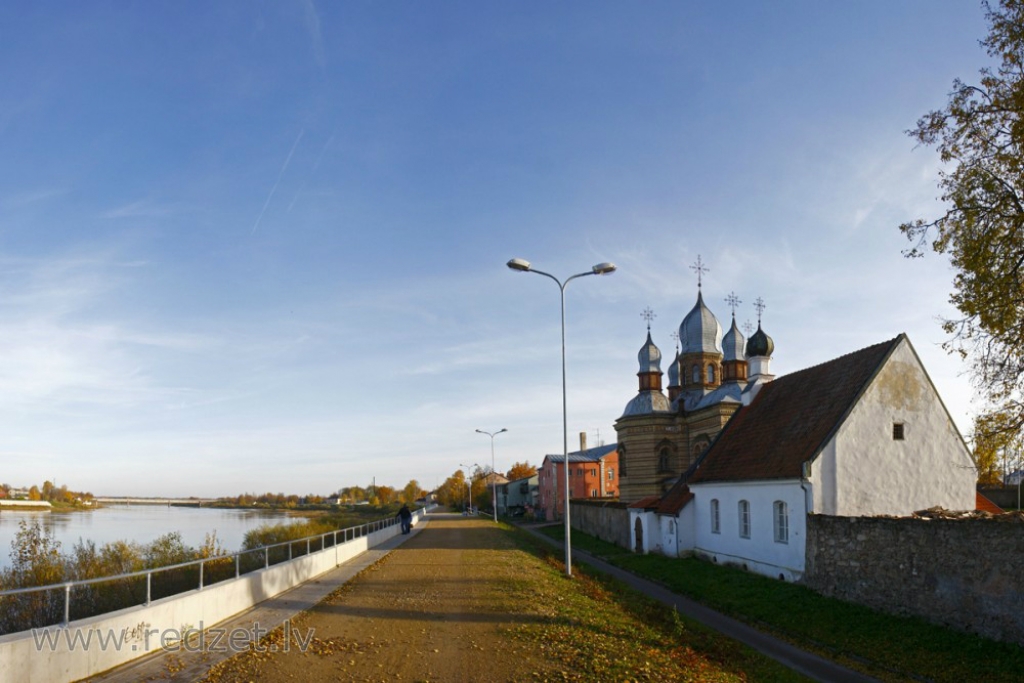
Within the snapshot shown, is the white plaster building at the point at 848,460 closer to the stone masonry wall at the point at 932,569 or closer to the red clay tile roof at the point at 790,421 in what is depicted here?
the red clay tile roof at the point at 790,421

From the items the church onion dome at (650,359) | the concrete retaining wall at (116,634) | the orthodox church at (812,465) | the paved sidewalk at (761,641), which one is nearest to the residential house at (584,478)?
the church onion dome at (650,359)

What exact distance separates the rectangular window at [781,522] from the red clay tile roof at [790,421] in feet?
3.07

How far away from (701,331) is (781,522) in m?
28.9

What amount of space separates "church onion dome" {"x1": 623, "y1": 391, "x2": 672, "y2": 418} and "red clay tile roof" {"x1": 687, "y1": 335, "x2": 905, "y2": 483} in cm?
1574

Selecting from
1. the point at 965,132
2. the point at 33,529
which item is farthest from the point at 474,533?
the point at 965,132

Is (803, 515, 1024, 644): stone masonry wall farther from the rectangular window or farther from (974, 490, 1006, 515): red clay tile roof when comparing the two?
(974, 490, 1006, 515): red clay tile roof

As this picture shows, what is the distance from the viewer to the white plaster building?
21.2m

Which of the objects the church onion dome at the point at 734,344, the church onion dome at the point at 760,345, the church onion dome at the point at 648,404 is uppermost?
the church onion dome at the point at 734,344

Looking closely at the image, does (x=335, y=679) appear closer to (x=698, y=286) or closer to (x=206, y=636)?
(x=206, y=636)

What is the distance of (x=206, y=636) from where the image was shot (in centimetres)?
1091

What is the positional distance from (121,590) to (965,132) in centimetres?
2045

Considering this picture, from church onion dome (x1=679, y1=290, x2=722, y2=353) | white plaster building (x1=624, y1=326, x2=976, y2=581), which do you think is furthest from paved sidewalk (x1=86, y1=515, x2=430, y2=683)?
church onion dome (x1=679, y1=290, x2=722, y2=353)

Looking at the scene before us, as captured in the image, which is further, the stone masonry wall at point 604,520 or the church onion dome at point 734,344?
the church onion dome at point 734,344

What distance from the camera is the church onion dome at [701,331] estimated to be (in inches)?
1975
